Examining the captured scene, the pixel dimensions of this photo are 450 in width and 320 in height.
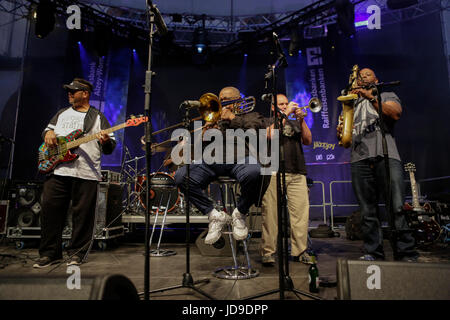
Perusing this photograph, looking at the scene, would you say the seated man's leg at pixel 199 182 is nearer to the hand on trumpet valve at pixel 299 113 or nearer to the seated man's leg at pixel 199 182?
the seated man's leg at pixel 199 182

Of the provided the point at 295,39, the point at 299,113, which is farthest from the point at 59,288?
the point at 295,39

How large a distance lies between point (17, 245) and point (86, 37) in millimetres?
7829

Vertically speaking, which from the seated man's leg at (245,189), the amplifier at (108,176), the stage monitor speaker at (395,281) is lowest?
the stage monitor speaker at (395,281)

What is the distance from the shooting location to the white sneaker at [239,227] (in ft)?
8.21

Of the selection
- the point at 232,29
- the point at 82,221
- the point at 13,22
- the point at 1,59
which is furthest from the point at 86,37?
the point at 82,221

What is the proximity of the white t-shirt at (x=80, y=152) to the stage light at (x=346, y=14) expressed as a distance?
728 cm

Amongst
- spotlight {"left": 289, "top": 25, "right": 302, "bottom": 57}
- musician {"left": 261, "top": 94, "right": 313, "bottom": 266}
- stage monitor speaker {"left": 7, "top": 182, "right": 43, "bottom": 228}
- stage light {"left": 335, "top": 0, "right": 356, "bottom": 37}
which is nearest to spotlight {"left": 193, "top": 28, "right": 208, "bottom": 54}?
spotlight {"left": 289, "top": 25, "right": 302, "bottom": 57}

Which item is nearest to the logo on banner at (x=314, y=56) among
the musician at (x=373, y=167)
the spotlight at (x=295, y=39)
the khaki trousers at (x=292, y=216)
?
the spotlight at (x=295, y=39)

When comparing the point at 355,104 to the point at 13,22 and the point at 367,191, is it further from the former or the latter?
the point at 13,22

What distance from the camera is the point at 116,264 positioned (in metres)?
3.43

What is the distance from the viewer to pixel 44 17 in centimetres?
696

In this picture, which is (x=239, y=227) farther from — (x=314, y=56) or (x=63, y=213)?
(x=314, y=56)

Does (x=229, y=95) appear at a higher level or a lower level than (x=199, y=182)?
higher

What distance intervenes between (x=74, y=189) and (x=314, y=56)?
901 cm
